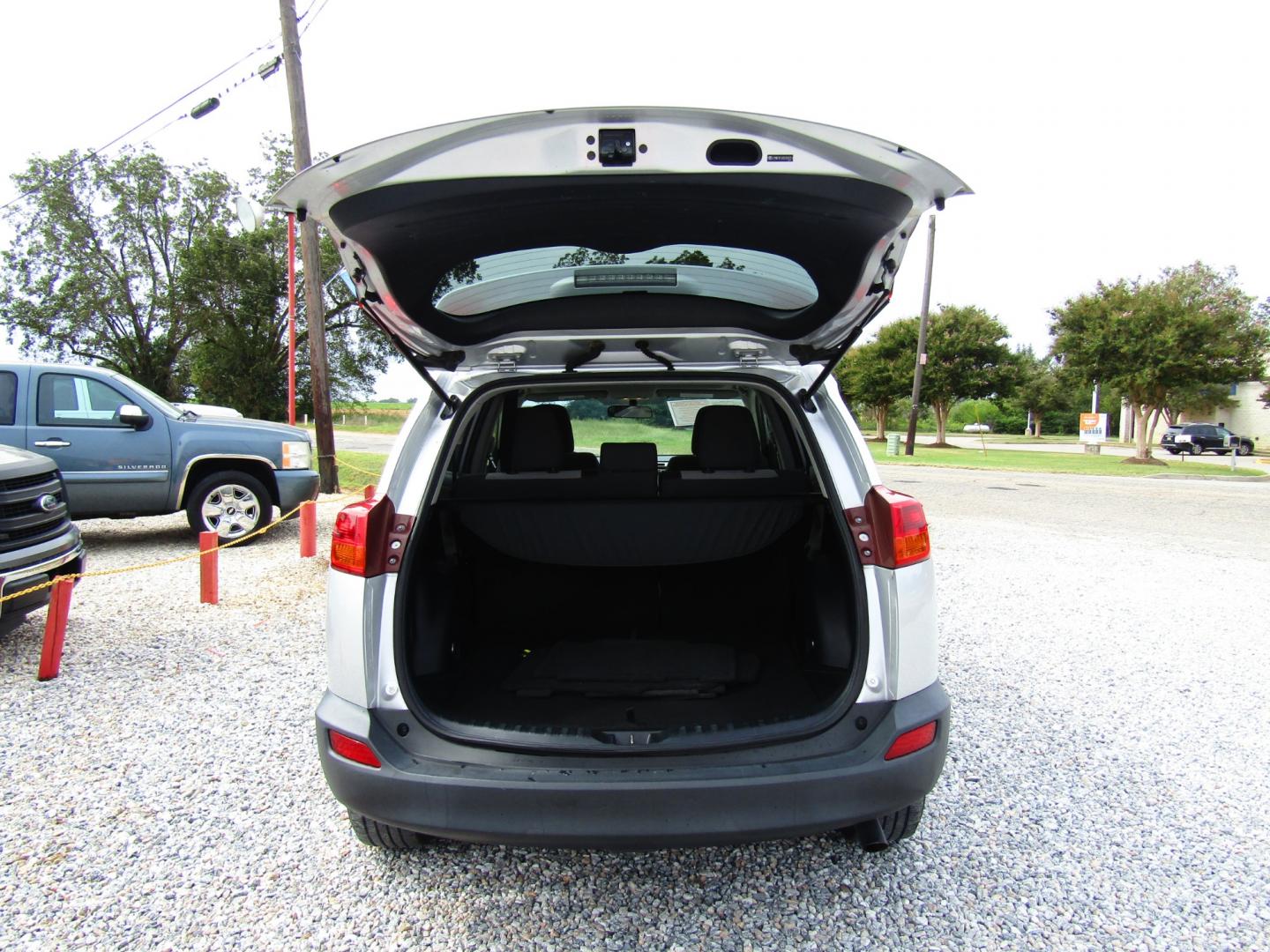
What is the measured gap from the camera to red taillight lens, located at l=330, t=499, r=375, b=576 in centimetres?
220

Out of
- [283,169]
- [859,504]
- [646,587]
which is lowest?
[646,587]

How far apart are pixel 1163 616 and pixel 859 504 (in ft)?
14.3

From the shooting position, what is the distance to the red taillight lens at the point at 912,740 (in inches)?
78.7

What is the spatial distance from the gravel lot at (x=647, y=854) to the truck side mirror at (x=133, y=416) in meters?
2.64

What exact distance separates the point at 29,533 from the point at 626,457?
3282 millimetres

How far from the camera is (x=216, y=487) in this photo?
7.30m

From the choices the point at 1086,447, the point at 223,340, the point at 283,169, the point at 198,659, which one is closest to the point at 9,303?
the point at 223,340

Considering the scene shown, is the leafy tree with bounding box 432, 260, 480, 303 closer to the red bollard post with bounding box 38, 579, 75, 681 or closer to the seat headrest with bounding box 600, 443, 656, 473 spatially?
the seat headrest with bounding box 600, 443, 656, 473

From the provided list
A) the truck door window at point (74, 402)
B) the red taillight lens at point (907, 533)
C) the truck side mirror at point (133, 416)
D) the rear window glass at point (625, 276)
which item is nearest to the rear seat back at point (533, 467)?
the rear window glass at point (625, 276)

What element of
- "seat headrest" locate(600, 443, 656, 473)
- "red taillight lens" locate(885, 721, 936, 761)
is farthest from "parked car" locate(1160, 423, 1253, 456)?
"red taillight lens" locate(885, 721, 936, 761)

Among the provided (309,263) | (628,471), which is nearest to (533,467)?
(628,471)

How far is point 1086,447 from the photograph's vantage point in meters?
32.0

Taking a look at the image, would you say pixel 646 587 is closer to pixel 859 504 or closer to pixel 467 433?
pixel 467 433

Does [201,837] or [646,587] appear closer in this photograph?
[201,837]
